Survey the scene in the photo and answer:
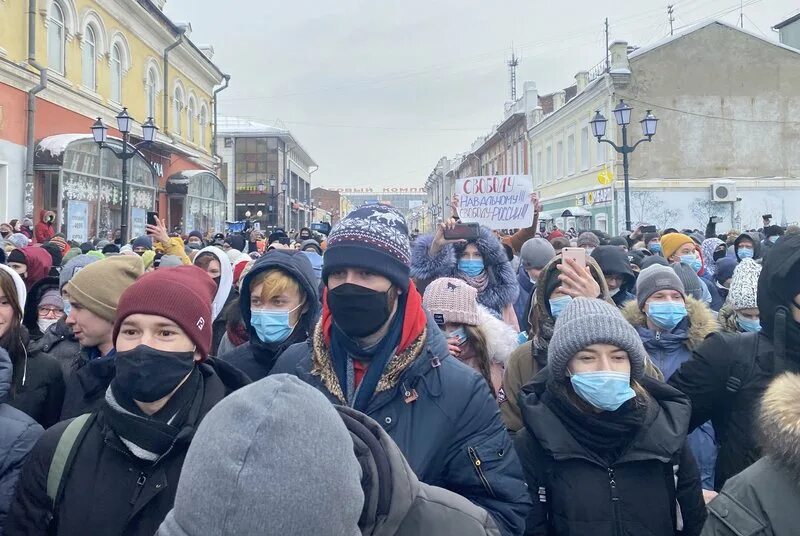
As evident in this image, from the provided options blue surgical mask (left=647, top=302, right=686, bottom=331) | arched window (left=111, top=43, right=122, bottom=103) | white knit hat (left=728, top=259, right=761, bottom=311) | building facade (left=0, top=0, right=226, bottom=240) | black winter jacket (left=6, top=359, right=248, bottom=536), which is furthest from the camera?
arched window (left=111, top=43, right=122, bottom=103)

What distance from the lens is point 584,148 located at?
31.5 metres

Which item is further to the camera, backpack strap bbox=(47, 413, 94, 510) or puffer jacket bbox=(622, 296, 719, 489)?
puffer jacket bbox=(622, 296, 719, 489)

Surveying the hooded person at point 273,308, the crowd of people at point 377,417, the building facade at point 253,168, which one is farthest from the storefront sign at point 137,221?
the building facade at point 253,168

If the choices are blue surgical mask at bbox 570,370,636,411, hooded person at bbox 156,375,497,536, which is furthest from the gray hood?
blue surgical mask at bbox 570,370,636,411

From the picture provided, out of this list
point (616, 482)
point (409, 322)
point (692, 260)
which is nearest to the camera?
point (409, 322)

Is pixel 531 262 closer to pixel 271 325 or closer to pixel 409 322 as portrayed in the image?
pixel 271 325

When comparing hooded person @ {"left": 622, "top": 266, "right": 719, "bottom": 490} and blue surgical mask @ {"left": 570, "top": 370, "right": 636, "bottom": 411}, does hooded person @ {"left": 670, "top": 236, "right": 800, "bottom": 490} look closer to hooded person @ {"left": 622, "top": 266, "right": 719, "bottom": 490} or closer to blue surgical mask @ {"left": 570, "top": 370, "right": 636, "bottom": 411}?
blue surgical mask @ {"left": 570, "top": 370, "right": 636, "bottom": 411}

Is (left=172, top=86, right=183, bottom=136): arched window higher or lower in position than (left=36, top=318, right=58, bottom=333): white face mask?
higher

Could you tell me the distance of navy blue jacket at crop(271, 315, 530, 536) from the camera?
210 centimetres

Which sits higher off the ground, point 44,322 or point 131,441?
point 44,322

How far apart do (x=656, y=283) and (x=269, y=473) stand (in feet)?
11.6

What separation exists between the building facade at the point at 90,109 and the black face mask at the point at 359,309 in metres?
17.4

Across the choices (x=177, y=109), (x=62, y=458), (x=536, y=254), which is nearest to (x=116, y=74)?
(x=177, y=109)

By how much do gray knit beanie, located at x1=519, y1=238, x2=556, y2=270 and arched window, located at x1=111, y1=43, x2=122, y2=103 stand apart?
22333 millimetres
